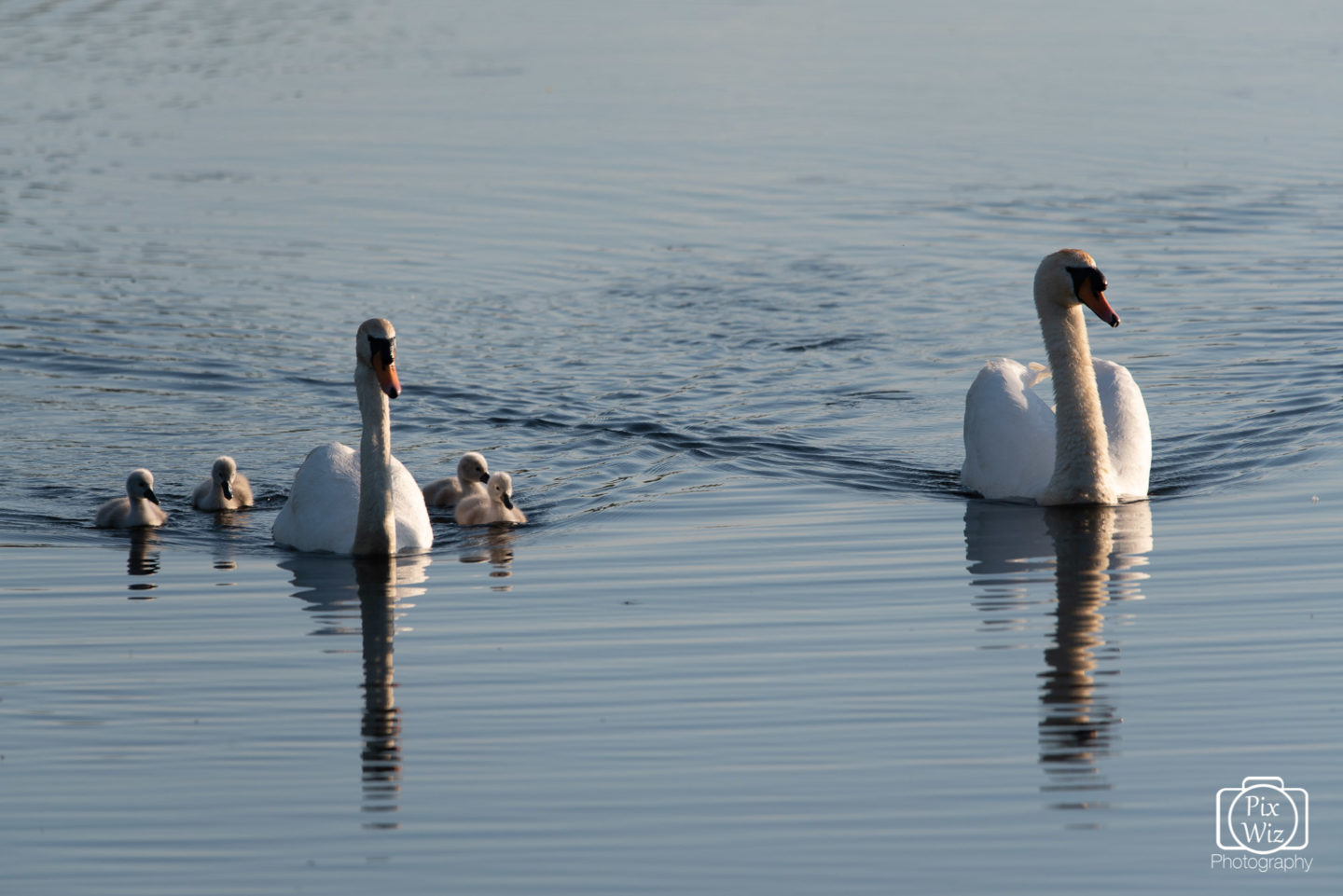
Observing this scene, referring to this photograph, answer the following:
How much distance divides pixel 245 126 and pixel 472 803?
1925cm

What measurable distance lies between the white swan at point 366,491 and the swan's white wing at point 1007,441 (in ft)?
11.5

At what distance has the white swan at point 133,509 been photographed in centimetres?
1181

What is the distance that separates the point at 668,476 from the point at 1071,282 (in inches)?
114

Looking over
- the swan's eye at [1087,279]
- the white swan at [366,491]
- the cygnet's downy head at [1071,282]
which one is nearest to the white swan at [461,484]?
the white swan at [366,491]

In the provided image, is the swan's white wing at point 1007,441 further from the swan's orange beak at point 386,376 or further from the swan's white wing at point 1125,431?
the swan's orange beak at point 386,376

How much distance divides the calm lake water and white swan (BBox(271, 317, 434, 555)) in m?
0.28

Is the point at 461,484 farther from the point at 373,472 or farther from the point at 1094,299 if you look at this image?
the point at 1094,299

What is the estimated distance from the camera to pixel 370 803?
7.28 metres

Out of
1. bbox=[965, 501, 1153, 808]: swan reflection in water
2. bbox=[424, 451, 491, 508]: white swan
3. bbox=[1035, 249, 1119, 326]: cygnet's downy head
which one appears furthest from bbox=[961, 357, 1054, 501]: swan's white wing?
bbox=[424, 451, 491, 508]: white swan

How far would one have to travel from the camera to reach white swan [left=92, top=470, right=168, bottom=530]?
1181 cm

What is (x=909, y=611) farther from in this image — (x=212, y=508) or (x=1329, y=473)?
(x=212, y=508)

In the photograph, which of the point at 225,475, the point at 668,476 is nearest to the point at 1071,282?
the point at 668,476

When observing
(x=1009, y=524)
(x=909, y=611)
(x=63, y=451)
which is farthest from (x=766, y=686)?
(x=63, y=451)

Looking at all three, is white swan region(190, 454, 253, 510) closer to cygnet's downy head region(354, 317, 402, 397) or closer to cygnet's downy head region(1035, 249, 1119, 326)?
cygnet's downy head region(354, 317, 402, 397)
